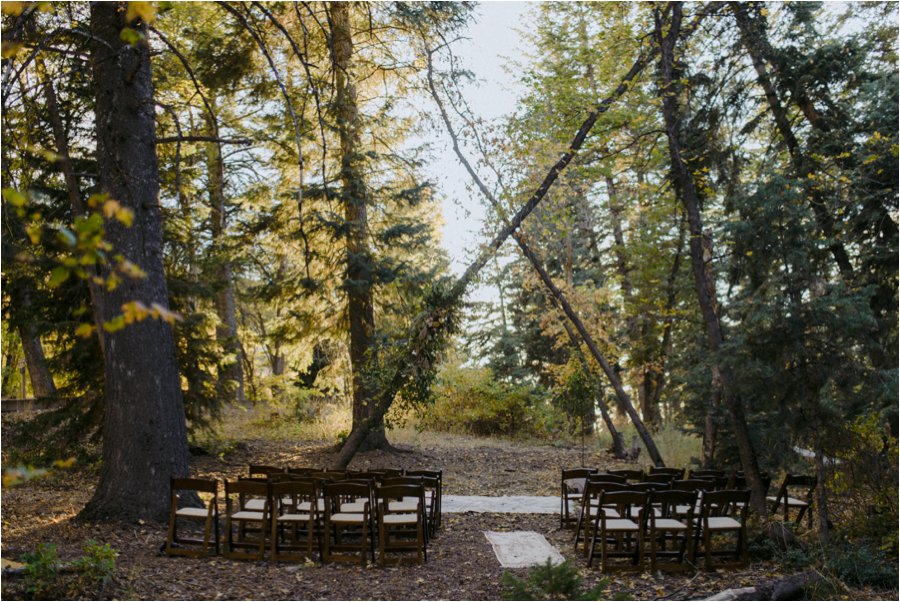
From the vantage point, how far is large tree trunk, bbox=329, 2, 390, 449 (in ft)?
48.4

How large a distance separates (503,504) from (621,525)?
442 centimetres

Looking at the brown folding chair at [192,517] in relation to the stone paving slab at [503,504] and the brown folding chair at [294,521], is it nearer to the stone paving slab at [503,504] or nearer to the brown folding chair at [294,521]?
the brown folding chair at [294,521]

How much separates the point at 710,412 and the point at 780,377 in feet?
17.7

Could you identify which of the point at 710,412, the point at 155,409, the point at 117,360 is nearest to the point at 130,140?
the point at 117,360

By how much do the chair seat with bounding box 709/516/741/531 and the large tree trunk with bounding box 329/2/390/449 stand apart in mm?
7452

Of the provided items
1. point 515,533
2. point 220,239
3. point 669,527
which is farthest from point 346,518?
point 220,239

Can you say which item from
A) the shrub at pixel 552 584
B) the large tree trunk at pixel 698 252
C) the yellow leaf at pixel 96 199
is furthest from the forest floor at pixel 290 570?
the yellow leaf at pixel 96 199

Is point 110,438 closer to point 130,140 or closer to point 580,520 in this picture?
point 130,140

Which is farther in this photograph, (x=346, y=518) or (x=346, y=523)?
(x=346, y=523)

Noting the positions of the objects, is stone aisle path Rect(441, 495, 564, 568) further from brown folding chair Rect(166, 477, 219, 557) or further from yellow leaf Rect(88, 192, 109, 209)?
yellow leaf Rect(88, 192, 109, 209)

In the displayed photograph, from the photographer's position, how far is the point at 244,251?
50.8 ft

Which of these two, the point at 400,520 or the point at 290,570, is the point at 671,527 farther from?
the point at 290,570

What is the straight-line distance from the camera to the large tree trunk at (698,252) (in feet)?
33.4

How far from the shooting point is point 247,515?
26.2 ft
